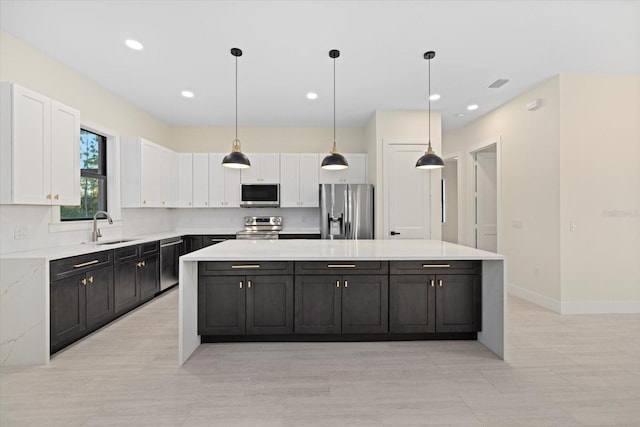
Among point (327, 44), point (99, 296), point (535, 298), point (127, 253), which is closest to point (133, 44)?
point (327, 44)

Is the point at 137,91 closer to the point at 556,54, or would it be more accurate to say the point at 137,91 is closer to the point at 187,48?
the point at 187,48

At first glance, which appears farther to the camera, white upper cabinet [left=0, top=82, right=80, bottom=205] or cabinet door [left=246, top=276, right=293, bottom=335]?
cabinet door [left=246, top=276, right=293, bottom=335]

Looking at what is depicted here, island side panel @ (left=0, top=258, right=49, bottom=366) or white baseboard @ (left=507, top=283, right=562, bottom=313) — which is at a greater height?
island side panel @ (left=0, top=258, right=49, bottom=366)

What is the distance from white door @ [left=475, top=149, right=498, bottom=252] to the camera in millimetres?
5977

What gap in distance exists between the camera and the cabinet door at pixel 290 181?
5.78 m

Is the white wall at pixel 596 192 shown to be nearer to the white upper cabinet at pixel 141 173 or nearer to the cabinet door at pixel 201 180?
the cabinet door at pixel 201 180

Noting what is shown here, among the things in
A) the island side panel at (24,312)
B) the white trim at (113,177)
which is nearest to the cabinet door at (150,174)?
the white trim at (113,177)

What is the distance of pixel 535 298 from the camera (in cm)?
431

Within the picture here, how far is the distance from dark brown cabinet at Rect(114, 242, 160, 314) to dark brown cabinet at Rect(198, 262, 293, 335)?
1.45 m

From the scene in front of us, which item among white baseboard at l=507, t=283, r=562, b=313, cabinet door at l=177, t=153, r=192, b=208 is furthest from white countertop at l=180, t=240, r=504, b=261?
cabinet door at l=177, t=153, r=192, b=208

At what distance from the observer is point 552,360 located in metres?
2.65

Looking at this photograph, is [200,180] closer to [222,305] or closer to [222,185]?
[222,185]

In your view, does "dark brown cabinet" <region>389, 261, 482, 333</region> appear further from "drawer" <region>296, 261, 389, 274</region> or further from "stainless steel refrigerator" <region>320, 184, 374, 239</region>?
"stainless steel refrigerator" <region>320, 184, 374, 239</region>

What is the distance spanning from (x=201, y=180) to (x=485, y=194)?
537 cm
